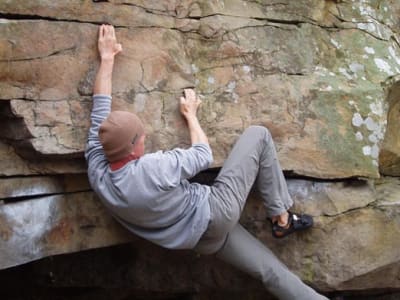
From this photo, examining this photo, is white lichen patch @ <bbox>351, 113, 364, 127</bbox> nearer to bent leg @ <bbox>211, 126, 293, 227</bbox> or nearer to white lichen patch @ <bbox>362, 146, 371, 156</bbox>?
white lichen patch @ <bbox>362, 146, 371, 156</bbox>

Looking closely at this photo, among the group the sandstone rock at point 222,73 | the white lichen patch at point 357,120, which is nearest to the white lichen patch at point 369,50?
the sandstone rock at point 222,73

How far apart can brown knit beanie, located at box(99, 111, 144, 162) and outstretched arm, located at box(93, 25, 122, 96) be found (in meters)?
0.47

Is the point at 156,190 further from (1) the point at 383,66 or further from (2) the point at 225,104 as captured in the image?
(1) the point at 383,66

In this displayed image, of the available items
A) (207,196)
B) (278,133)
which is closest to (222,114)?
(278,133)

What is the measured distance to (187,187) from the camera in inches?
179

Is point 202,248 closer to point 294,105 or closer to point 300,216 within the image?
point 300,216

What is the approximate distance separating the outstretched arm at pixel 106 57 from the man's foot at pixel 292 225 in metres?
1.96

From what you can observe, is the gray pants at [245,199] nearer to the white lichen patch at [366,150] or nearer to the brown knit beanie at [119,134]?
the brown knit beanie at [119,134]

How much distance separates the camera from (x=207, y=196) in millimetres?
4559

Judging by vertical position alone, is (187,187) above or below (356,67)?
below

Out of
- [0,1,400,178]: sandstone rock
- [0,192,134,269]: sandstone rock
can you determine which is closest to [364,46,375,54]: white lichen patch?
[0,1,400,178]: sandstone rock

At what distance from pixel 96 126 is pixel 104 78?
1.36 ft

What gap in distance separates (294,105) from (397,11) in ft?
6.68

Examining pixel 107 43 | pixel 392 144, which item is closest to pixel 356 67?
pixel 392 144
